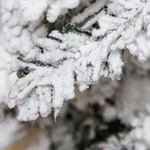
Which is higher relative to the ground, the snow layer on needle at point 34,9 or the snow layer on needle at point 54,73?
the snow layer on needle at point 34,9

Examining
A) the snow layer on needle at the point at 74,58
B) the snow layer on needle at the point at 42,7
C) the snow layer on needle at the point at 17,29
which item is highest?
the snow layer on needle at the point at 17,29

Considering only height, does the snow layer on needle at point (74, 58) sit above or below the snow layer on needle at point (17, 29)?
below

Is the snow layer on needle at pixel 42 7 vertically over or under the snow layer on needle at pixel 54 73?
over

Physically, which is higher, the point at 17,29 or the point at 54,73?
the point at 17,29

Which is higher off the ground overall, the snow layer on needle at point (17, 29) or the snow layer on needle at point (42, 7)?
the snow layer on needle at point (17, 29)

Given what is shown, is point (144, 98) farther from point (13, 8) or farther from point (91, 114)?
point (13, 8)

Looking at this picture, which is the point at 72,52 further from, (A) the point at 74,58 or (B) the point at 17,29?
(B) the point at 17,29

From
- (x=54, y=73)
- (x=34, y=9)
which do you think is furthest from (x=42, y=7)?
(x=54, y=73)

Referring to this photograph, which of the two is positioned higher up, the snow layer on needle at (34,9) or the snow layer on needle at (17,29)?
the snow layer on needle at (17,29)

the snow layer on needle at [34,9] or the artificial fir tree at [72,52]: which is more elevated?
the snow layer on needle at [34,9]

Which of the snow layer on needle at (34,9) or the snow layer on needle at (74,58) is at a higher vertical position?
the snow layer on needle at (34,9)

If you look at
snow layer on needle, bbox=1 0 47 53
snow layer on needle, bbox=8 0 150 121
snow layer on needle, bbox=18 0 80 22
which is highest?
snow layer on needle, bbox=1 0 47 53

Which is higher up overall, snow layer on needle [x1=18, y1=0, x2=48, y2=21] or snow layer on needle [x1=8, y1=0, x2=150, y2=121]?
snow layer on needle [x1=18, y1=0, x2=48, y2=21]

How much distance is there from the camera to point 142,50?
0.99ft
